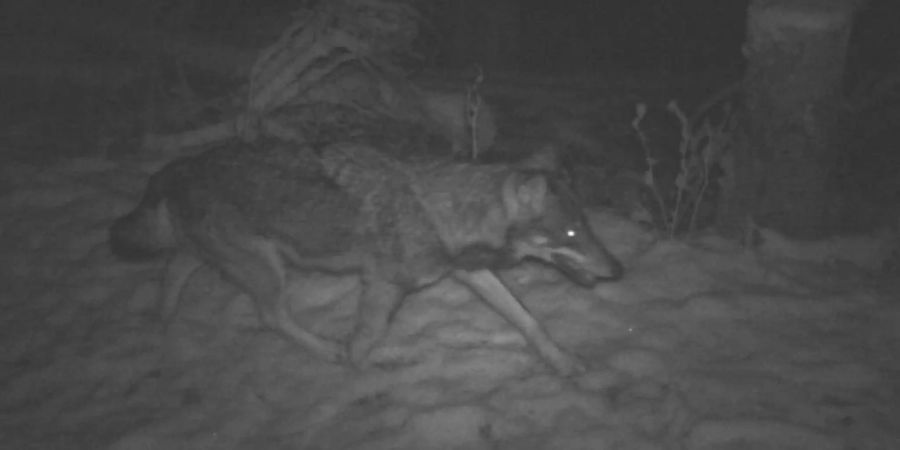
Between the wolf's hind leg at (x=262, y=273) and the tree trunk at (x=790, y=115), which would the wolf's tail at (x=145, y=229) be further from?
the tree trunk at (x=790, y=115)

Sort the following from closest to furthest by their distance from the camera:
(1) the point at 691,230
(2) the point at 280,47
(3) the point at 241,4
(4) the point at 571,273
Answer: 1. (4) the point at 571,273
2. (1) the point at 691,230
3. (2) the point at 280,47
4. (3) the point at 241,4

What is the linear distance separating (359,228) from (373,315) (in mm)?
527

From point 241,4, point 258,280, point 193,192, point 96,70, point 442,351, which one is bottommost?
point 442,351

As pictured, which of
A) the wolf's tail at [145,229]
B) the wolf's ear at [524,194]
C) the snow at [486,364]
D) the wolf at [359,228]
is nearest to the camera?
the snow at [486,364]

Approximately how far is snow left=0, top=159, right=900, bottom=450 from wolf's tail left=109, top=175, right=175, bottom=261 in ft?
1.25

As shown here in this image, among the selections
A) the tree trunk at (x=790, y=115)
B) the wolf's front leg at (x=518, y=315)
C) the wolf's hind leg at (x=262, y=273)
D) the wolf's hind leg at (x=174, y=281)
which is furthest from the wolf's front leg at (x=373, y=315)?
the tree trunk at (x=790, y=115)

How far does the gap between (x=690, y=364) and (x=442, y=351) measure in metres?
1.35

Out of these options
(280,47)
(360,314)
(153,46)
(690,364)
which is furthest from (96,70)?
(690,364)

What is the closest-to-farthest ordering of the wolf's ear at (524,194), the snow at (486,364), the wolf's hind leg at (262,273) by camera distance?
the snow at (486,364), the wolf's ear at (524,194), the wolf's hind leg at (262,273)

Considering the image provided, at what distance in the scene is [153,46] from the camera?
8008 millimetres

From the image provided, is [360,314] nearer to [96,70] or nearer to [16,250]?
[16,250]

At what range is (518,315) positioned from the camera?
3986 millimetres

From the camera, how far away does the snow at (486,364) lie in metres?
3.40

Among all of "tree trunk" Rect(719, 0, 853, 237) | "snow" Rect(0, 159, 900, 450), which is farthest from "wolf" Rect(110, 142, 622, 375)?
"tree trunk" Rect(719, 0, 853, 237)
